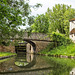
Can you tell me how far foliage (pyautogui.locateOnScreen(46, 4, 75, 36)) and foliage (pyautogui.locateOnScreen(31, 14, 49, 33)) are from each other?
11.1ft

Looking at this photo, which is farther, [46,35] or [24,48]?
[24,48]

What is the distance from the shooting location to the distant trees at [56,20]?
58.5m

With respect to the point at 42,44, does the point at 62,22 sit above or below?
above

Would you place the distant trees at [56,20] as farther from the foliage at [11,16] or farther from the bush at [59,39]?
the foliage at [11,16]

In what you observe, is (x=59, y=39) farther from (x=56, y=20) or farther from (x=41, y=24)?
(x=56, y=20)

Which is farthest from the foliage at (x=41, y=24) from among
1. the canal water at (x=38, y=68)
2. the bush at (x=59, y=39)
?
the canal water at (x=38, y=68)

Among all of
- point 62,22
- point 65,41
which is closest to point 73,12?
point 62,22

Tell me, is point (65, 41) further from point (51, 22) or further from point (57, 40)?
point (51, 22)

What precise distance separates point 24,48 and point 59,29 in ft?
48.5

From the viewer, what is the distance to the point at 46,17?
201 ft

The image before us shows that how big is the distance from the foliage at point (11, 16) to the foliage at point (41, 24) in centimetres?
3982

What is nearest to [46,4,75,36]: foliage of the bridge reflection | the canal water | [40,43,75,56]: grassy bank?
[40,43,75,56]: grassy bank

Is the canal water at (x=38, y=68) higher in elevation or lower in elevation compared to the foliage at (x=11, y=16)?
lower

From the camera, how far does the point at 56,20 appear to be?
2429 inches
